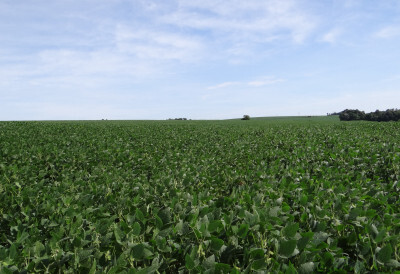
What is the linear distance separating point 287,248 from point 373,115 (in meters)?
75.0

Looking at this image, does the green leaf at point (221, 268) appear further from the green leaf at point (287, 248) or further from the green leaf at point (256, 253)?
the green leaf at point (287, 248)

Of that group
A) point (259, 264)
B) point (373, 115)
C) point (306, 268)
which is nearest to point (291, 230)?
point (306, 268)

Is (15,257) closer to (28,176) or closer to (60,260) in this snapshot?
(60,260)

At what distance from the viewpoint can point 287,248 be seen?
2.07 m

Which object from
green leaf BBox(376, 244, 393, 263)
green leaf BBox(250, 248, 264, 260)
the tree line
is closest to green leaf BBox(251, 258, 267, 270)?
green leaf BBox(250, 248, 264, 260)

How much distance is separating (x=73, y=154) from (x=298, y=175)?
25.4 feet

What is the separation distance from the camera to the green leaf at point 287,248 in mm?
2056

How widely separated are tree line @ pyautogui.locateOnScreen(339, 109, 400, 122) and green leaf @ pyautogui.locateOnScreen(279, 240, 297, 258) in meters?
68.1

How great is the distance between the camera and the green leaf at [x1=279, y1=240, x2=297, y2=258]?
2056 mm

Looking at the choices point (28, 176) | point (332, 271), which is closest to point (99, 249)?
point (332, 271)

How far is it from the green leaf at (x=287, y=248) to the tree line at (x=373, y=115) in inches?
2682

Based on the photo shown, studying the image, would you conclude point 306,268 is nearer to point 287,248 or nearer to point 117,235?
point 287,248

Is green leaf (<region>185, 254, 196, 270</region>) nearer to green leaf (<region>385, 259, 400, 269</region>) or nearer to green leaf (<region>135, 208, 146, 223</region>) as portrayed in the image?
green leaf (<region>135, 208, 146, 223</region>)

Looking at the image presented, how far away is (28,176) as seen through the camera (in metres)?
6.21
